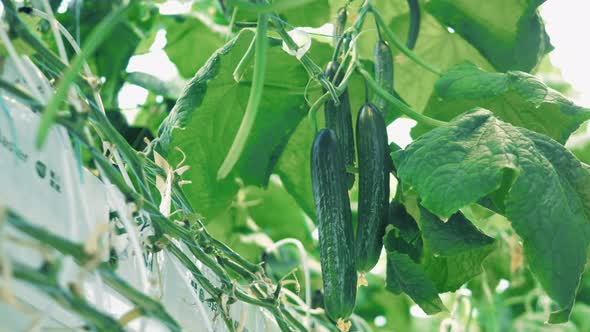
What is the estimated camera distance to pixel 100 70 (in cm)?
183

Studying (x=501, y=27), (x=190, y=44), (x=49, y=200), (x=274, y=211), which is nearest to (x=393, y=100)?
(x=501, y=27)

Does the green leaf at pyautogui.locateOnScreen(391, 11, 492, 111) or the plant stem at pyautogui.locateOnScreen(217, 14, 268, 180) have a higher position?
the green leaf at pyautogui.locateOnScreen(391, 11, 492, 111)

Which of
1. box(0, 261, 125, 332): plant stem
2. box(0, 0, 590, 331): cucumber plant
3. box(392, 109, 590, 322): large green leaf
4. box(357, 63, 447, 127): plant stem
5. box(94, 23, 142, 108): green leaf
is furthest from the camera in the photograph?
box(94, 23, 142, 108): green leaf

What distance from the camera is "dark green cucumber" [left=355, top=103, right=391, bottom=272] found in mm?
1033

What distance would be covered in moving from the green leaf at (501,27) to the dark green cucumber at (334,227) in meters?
0.62

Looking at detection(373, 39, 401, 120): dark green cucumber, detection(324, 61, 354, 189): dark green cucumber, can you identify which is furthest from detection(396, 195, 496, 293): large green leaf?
detection(373, 39, 401, 120): dark green cucumber

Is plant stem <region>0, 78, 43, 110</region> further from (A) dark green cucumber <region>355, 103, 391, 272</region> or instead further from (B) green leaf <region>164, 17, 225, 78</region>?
(B) green leaf <region>164, 17, 225, 78</region>

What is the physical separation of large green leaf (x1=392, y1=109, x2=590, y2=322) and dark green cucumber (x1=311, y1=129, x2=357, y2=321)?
0.10 m

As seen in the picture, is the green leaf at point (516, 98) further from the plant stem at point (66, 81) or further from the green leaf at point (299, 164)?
the plant stem at point (66, 81)

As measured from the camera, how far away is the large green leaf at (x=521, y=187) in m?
0.88

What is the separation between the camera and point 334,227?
99 centimetres

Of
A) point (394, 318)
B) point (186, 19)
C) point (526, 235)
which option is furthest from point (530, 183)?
point (394, 318)

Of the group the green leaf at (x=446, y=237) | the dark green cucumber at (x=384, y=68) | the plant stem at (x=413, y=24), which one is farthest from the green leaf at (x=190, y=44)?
the green leaf at (x=446, y=237)

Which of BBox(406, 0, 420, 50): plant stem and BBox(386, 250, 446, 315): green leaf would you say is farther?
BBox(406, 0, 420, 50): plant stem
